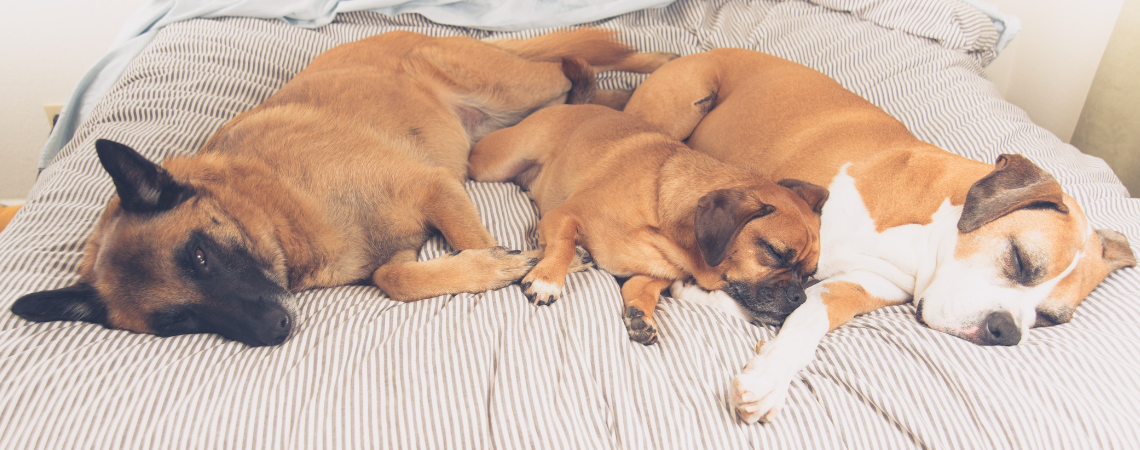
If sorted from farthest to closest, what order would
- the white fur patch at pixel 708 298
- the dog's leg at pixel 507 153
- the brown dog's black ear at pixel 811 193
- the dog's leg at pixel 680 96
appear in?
the dog's leg at pixel 680 96
the dog's leg at pixel 507 153
the brown dog's black ear at pixel 811 193
the white fur patch at pixel 708 298

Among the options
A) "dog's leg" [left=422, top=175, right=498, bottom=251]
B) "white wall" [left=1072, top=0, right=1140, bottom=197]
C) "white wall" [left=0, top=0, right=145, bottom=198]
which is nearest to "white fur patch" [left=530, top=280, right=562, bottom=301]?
"dog's leg" [left=422, top=175, right=498, bottom=251]

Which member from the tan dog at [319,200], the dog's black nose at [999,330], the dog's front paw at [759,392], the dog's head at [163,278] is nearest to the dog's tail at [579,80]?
the tan dog at [319,200]

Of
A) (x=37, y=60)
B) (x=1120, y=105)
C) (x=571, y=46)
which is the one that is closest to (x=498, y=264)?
(x=571, y=46)

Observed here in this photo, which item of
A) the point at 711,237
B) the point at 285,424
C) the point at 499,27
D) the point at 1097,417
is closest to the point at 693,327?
the point at 711,237

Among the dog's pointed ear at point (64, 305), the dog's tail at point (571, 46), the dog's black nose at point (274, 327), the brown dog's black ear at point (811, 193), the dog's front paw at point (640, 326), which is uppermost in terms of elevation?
the dog's tail at point (571, 46)

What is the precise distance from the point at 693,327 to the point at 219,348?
157 centimetres

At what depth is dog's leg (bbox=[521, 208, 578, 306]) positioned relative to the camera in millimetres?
2102

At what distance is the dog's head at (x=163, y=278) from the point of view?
1.80 meters

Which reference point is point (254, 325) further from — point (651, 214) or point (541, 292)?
point (651, 214)

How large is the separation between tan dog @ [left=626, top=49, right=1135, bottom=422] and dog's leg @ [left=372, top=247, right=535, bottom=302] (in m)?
0.99

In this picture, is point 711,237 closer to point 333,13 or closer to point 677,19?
point 677,19

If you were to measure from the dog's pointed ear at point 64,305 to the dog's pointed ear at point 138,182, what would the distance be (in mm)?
301

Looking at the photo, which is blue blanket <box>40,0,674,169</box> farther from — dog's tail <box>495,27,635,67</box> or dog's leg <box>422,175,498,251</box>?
dog's leg <box>422,175,498,251</box>

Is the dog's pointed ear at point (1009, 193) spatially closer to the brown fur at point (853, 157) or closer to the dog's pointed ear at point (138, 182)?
the brown fur at point (853, 157)
